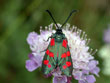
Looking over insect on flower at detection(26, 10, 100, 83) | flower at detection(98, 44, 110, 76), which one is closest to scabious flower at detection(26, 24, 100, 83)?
insect on flower at detection(26, 10, 100, 83)

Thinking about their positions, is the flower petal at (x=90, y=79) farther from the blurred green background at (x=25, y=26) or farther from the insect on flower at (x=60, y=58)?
the blurred green background at (x=25, y=26)

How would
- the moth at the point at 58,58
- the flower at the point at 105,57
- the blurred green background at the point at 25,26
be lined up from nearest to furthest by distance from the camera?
the moth at the point at 58,58
the blurred green background at the point at 25,26
the flower at the point at 105,57

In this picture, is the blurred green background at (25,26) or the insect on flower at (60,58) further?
the blurred green background at (25,26)

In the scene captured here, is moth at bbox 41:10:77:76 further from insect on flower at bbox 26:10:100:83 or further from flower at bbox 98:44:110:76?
flower at bbox 98:44:110:76

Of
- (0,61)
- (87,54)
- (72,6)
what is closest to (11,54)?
(0,61)

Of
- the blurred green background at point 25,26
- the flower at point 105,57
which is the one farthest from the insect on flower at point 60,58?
the flower at point 105,57

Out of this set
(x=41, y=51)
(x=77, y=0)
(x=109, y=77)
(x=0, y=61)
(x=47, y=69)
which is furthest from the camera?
(x=77, y=0)

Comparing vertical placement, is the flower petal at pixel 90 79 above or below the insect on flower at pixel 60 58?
below

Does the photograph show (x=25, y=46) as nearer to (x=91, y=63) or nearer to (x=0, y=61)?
(x=0, y=61)

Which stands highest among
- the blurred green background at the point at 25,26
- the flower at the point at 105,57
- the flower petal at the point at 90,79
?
the blurred green background at the point at 25,26
